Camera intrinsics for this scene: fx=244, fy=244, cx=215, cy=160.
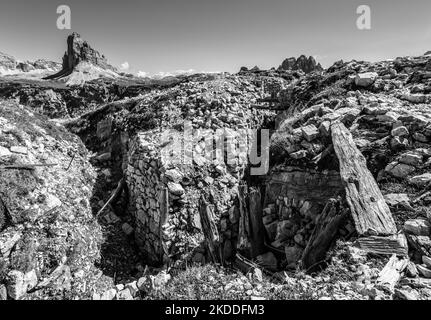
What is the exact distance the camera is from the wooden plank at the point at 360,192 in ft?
16.3

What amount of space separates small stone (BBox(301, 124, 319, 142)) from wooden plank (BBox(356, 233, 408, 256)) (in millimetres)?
3565

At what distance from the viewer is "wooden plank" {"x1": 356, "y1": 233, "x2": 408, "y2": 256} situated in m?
4.46

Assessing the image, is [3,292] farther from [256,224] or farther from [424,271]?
[424,271]

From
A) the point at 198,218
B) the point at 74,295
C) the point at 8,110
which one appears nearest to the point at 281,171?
the point at 198,218

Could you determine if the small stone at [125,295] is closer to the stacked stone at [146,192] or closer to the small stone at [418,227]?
the stacked stone at [146,192]

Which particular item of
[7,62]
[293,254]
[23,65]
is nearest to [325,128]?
[293,254]

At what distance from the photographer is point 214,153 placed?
9.08 m

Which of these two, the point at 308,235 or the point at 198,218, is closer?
the point at 308,235

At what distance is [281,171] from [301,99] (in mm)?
5572

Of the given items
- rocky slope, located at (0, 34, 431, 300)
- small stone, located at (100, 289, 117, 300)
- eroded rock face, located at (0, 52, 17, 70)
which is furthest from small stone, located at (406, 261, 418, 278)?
eroded rock face, located at (0, 52, 17, 70)

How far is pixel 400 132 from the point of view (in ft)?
21.8

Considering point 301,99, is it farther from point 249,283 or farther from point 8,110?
point 8,110

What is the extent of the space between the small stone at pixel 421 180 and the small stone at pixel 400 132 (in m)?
1.49

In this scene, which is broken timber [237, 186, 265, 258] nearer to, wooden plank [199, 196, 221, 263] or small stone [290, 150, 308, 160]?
wooden plank [199, 196, 221, 263]
